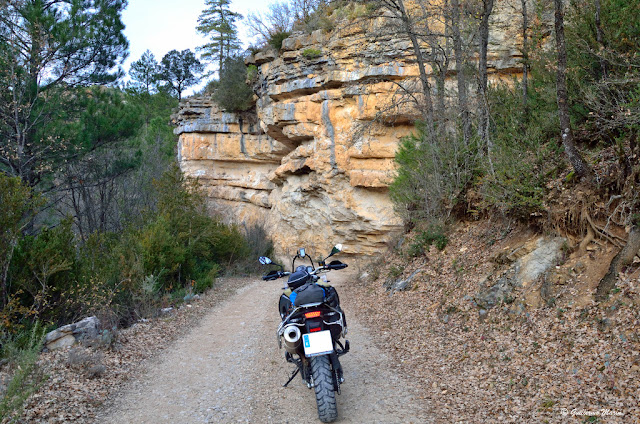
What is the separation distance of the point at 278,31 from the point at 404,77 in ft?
28.9

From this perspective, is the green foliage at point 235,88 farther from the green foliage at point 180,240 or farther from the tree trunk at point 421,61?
the tree trunk at point 421,61

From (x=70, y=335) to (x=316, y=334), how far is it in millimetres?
4512

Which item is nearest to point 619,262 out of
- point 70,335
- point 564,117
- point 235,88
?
point 564,117

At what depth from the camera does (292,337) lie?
430 cm

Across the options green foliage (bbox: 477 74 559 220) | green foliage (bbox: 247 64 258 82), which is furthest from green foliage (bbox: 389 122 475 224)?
green foliage (bbox: 247 64 258 82)

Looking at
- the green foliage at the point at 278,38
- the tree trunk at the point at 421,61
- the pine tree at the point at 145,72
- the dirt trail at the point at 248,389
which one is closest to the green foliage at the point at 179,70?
the pine tree at the point at 145,72

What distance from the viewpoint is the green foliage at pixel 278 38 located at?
23.6m

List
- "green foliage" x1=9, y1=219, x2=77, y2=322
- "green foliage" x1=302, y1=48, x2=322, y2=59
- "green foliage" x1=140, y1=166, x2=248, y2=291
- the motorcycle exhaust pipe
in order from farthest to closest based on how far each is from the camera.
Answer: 1. "green foliage" x1=302, y1=48, x2=322, y2=59
2. "green foliage" x1=140, y1=166, x2=248, y2=291
3. "green foliage" x1=9, y1=219, x2=77, y2=322
4. the motorcycle exhaust pipe

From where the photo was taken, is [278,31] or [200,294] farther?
[278,31]

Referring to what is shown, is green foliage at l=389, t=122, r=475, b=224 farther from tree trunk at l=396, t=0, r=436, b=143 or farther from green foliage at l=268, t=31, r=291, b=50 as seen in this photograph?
green foliage at l=268, t=31, r=291, b=50

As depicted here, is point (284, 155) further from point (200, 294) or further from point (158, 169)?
point (200, 294)

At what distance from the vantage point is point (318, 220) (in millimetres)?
23672

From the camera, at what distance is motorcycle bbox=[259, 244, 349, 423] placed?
163 inches

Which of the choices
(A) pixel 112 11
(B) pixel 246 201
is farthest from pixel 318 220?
(A) pixel 112 11
